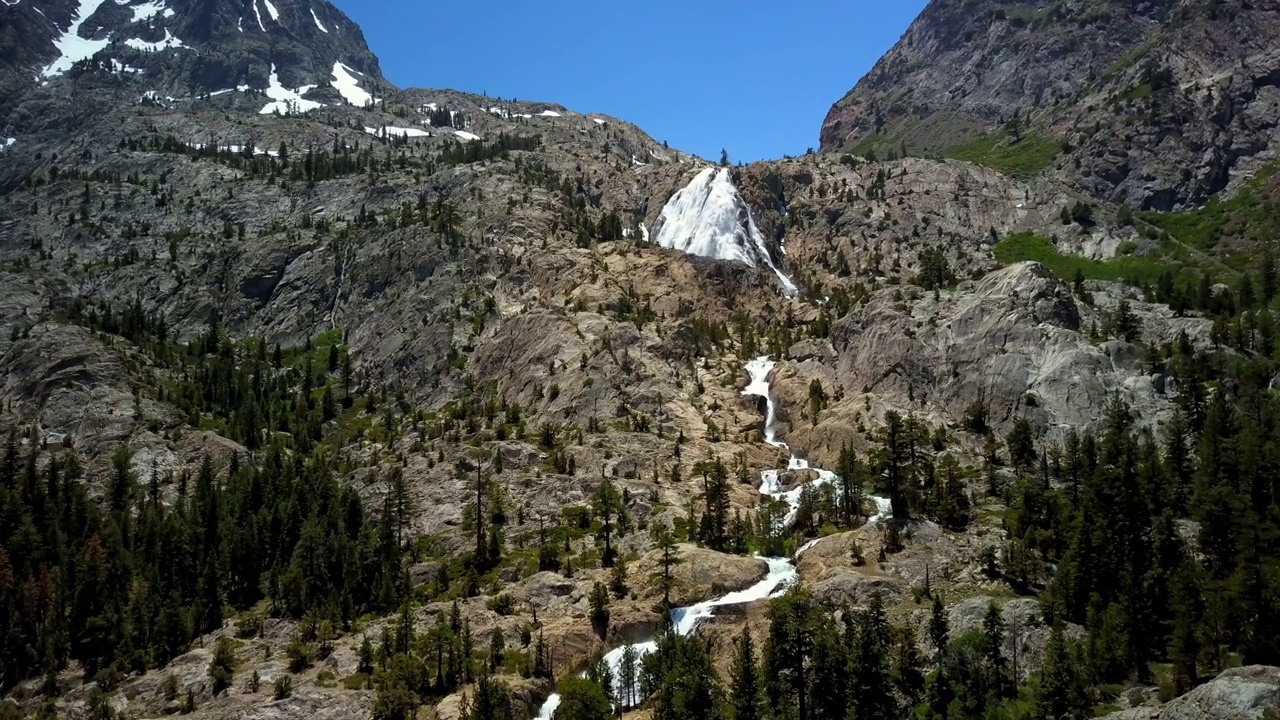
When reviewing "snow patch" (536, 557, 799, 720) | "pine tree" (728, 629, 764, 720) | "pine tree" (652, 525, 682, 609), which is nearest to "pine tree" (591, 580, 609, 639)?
"snow patch" (536, 557, 799, 720)

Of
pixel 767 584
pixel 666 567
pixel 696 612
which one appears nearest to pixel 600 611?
pixel 666 567

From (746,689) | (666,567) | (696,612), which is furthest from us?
(666,567)

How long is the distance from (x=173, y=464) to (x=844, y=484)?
117641 mm

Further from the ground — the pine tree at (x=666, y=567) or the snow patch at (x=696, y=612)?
the pine tree at (x=666, y=567)

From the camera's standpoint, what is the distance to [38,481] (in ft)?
537

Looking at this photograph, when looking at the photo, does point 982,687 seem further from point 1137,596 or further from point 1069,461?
point 1069,461

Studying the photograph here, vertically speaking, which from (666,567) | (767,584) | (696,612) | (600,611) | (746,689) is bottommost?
(746,689)

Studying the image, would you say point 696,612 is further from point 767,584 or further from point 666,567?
point 767,584

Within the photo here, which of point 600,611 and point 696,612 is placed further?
point 696,612

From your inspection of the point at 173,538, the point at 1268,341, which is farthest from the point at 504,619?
the point at 1268,341

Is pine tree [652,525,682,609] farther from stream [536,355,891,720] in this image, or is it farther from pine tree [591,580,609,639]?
pine tree [591,580,609,639]

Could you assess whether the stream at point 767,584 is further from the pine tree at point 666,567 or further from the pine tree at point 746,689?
the pine tree at point 746,689

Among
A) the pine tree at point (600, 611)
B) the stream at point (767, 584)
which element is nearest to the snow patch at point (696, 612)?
the stream at point (767, 584)

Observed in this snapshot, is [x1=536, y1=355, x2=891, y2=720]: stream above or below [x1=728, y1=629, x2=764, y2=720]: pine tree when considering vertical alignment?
above
